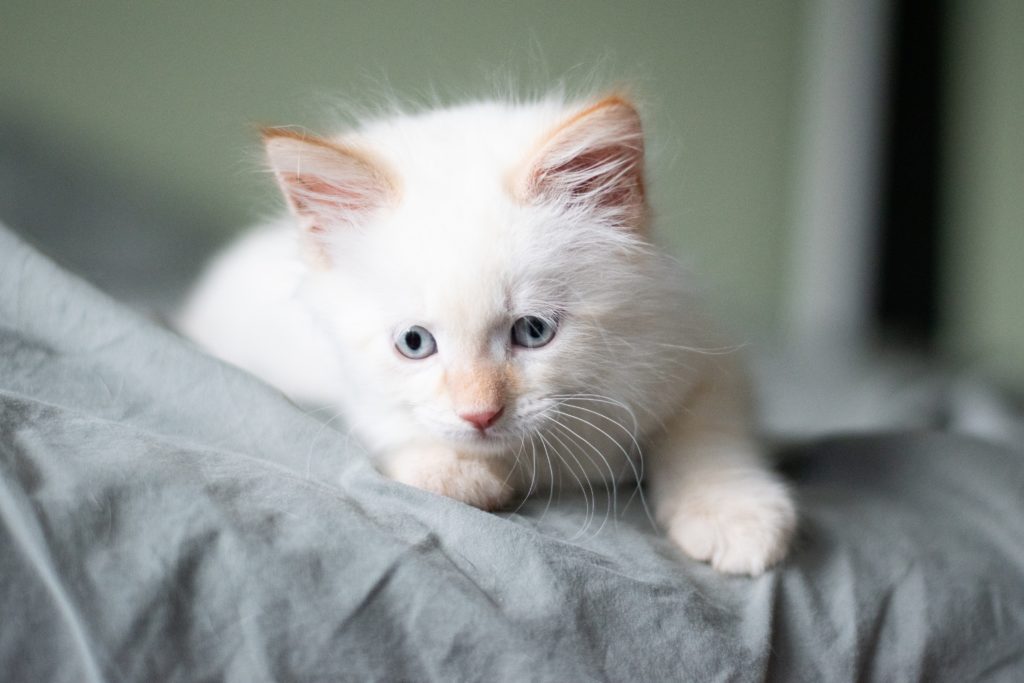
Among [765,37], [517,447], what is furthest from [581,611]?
[765,37]

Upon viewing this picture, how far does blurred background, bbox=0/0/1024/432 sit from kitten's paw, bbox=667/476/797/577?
120 cm

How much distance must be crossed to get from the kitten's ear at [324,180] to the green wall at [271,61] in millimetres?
1128

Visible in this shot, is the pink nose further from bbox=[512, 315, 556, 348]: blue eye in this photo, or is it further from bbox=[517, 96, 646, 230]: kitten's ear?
bbox=[517, 96, 646, 230]: kitten's ear

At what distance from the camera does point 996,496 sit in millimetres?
1271

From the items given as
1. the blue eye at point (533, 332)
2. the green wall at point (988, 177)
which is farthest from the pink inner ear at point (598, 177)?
the green wall at point (988, 177)

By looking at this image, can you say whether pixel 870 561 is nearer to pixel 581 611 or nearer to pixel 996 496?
pixel 996 496

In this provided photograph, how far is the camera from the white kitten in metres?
1.03

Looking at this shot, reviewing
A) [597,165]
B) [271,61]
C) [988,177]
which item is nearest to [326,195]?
[597,165]

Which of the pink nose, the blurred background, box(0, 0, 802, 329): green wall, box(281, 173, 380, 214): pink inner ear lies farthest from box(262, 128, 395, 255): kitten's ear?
box(0, 0, 802, 329): green wall

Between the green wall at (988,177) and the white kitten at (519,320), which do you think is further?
the green wall at (988,177)

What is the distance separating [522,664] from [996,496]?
0.82 metres

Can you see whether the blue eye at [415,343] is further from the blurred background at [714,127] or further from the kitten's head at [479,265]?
the blurred background at [714,127]

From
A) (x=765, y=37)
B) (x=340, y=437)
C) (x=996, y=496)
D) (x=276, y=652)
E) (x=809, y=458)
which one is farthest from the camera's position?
(x=765, y=37)

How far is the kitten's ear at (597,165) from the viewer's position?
1.06 metres
